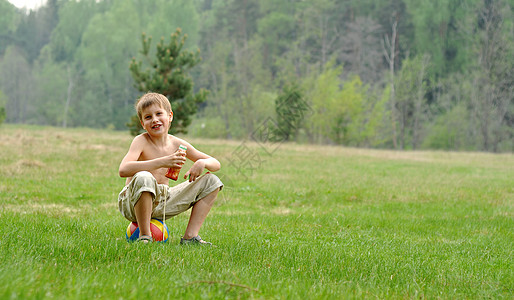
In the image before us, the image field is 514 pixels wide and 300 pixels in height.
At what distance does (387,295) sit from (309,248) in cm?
196

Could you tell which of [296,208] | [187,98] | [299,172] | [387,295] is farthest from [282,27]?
[387,295]

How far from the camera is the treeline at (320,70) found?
183 feet

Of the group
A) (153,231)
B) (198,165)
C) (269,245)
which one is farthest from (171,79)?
(198,165)

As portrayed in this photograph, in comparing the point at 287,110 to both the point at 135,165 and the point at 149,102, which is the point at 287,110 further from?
the point at 135,165

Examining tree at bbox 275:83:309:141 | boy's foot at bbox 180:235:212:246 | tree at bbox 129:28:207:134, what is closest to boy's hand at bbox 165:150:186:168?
boy's foot at bbox 180:235:212:246

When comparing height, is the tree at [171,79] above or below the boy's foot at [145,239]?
above

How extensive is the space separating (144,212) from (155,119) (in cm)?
97

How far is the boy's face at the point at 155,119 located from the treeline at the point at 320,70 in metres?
45.5

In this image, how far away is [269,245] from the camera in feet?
18.4

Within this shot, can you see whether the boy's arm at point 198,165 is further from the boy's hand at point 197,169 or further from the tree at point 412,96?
the tree at point 412,96

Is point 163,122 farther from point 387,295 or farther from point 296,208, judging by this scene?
point 296,208

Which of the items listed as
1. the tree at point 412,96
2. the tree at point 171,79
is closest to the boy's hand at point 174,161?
the tree at point 171,79

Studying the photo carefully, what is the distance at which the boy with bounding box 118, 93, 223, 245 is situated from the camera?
4758mm

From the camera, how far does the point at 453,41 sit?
234 feet
